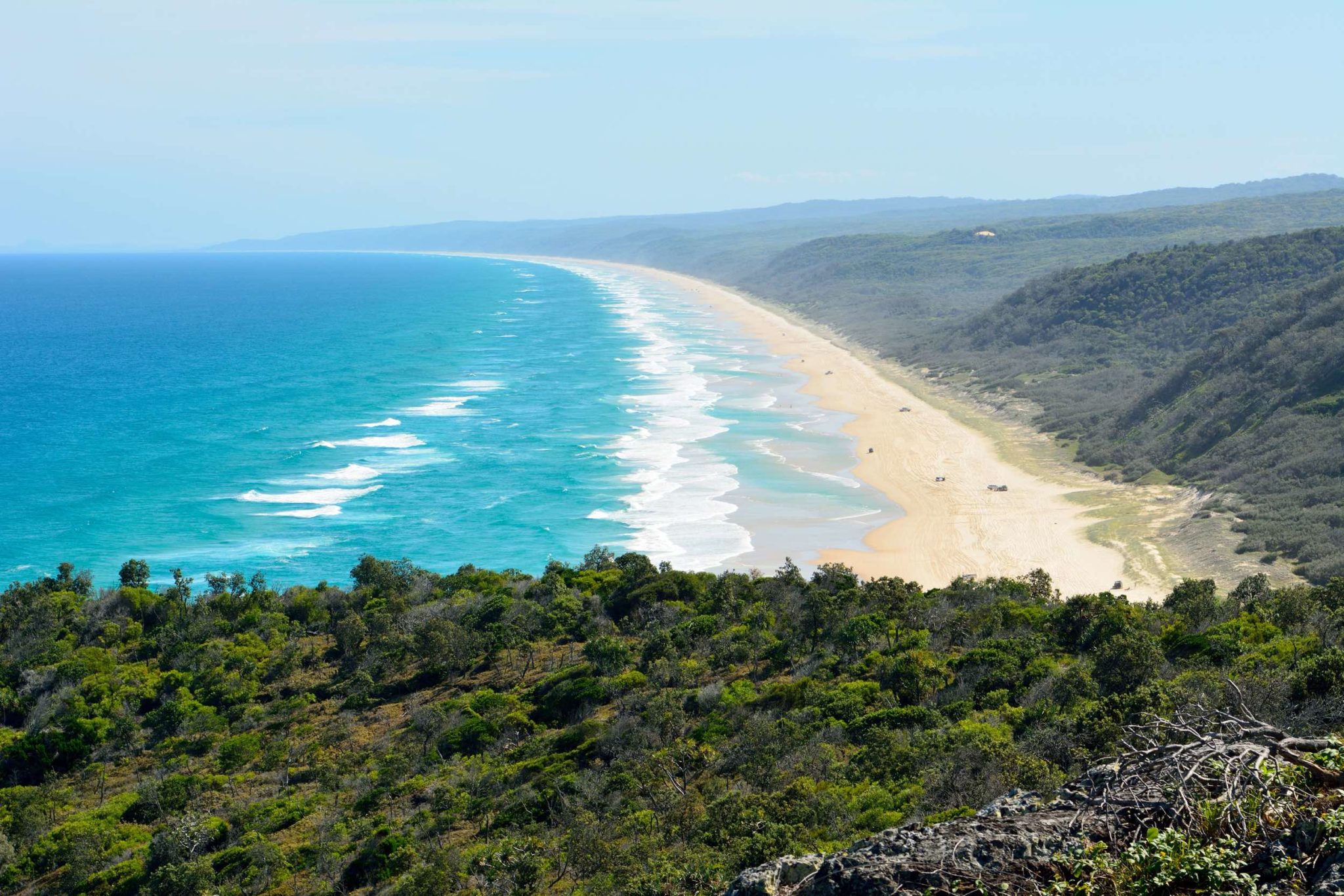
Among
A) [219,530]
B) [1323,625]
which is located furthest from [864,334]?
[1323,625]

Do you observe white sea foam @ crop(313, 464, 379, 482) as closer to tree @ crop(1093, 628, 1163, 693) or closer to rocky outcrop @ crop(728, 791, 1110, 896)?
tree @ crop(1093, 628, 1163, 693)

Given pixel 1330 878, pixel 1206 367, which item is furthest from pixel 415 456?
pixel 1330 878

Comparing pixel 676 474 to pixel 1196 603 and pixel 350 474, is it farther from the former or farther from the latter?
pixel 1196 603

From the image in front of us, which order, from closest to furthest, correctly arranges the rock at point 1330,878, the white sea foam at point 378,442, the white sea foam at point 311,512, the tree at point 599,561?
the rock at point 1330,878, the tree at point 599,561, the white sea foam at point 311,512, the white sea foam at point 378,442

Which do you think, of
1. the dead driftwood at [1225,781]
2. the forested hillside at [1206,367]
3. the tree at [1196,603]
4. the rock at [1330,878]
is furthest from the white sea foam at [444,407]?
the rock at [1330,878]

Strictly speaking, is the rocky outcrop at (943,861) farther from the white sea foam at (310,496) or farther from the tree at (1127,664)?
the white sea foam at (310,496)

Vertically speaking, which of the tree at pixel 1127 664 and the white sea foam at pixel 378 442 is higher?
the tree at pixel 1127 664
